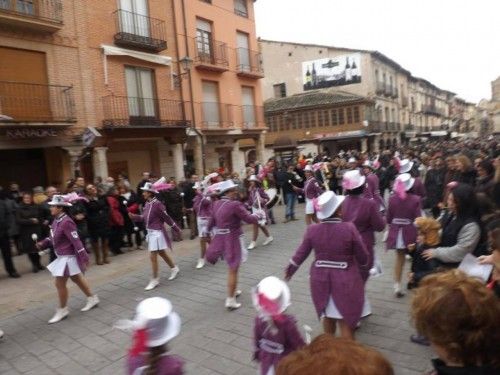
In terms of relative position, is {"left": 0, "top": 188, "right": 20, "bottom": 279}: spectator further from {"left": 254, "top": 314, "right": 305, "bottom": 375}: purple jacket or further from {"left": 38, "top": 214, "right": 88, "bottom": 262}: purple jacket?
{"left": 254, "top": 314, "right": 305, "bottom": 375}: purple jacket

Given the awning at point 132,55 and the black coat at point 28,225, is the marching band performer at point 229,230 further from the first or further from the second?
the awning at point 132,55

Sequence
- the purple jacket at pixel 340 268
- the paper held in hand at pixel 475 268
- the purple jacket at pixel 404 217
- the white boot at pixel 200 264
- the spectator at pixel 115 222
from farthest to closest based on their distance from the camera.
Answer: the spectator at pixel 115 222, the white boot at pixel 200 264, the purple jacket at pixel 404 217, the purple jacket at pixel 340 268, the paper held in hand at pixel 475 268

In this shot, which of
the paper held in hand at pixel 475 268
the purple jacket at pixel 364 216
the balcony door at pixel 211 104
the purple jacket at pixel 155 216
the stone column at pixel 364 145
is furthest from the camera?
the stone column at pixel 364 145

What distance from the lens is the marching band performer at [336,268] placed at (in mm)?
3848

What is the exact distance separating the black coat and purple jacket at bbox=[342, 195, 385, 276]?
6.97m

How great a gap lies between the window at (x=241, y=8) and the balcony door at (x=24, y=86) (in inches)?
468

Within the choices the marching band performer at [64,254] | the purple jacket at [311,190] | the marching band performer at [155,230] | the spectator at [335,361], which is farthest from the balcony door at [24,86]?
the spectator at [335,361]

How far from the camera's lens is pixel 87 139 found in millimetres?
11578

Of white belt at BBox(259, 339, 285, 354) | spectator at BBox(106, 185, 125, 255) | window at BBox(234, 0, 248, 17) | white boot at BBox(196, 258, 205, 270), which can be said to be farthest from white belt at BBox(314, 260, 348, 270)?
window at BBox(234, 0, 248, 17)

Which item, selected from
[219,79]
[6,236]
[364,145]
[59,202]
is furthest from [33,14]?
[364,145]

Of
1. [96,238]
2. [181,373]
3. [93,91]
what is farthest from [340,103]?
[181,373]

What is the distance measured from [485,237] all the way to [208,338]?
317cm

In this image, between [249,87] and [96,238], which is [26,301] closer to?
[96,238]

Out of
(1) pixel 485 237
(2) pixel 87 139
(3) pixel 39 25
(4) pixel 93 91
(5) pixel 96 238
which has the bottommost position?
(5) pixel 96 238
